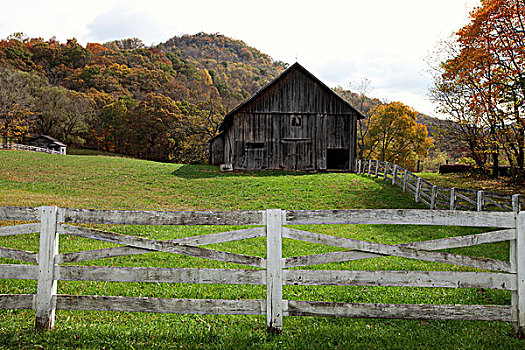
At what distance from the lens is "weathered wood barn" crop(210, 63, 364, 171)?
28.7 metres

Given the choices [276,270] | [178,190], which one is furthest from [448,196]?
[178,190]

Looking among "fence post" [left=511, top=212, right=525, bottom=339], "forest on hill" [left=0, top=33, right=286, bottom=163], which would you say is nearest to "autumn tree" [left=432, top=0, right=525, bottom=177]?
"fence post" [left=511, top=212, right=525, bottom=339]

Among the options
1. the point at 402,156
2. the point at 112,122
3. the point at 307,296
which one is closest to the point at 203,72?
the point at 112,122

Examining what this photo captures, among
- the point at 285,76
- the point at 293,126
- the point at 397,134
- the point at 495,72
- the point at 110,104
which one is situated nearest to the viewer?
the point at 495,72

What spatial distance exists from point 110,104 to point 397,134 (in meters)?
48.2

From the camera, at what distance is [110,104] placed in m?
63.0

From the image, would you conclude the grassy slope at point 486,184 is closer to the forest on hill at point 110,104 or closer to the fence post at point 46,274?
the forest on hill at point 110,104

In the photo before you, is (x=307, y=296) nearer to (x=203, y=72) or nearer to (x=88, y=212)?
(x=88, y=212)

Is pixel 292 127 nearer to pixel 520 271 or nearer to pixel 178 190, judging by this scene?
pixel 178 190

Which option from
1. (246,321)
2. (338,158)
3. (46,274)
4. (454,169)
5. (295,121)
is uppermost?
(295,121)

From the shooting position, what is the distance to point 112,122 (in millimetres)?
61781

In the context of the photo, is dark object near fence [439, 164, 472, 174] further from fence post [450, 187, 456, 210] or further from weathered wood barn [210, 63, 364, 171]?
fence post [450, 187, 456, 210]

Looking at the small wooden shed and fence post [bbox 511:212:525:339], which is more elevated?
the small wooden shed

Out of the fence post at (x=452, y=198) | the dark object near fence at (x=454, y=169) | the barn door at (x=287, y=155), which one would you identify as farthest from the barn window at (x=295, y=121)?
the dark object near fence at (x=454, y=169)
